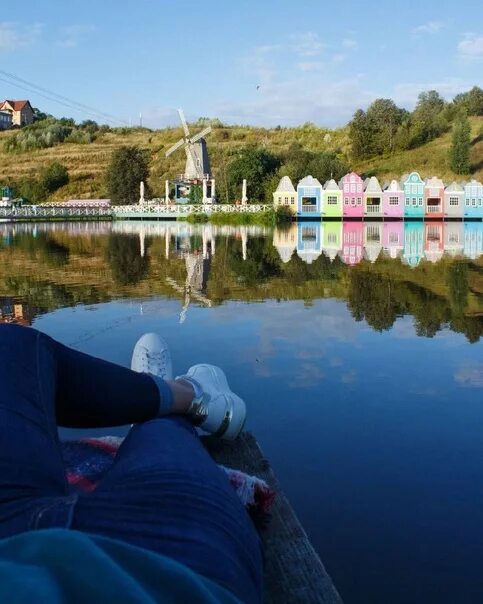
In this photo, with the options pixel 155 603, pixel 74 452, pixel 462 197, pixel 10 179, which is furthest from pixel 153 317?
pixel 10 179

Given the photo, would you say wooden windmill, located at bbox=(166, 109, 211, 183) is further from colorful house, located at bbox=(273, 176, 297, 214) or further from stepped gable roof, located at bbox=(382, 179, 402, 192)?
stepped gable roof, located at bbox=(382, 179, 402, 192)

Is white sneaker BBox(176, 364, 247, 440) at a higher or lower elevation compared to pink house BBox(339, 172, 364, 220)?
lower

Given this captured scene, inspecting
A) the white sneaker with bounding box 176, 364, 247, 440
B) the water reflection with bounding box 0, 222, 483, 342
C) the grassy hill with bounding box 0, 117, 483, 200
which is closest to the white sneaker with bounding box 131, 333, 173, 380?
the white sneaker with bounding box 176, 364, 247, 440

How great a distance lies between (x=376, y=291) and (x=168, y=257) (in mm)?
5832

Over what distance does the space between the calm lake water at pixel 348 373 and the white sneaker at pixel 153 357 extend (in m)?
0.56

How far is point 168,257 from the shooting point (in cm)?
1265

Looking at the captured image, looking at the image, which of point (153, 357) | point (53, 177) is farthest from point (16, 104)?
point (153, 357)

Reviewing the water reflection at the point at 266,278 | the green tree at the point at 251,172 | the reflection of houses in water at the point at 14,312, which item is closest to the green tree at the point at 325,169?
the green tree at the point at 251,172

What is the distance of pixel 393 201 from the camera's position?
35.6m

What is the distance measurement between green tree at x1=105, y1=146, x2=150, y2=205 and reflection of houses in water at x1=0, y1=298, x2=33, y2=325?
114 ft

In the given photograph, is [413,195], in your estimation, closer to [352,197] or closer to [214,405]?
[352,197]

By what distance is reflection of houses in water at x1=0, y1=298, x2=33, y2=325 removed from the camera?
562cm

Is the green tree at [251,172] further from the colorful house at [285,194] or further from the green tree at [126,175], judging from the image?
the green tree at [126,175]

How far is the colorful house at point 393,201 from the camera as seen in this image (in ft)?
116
